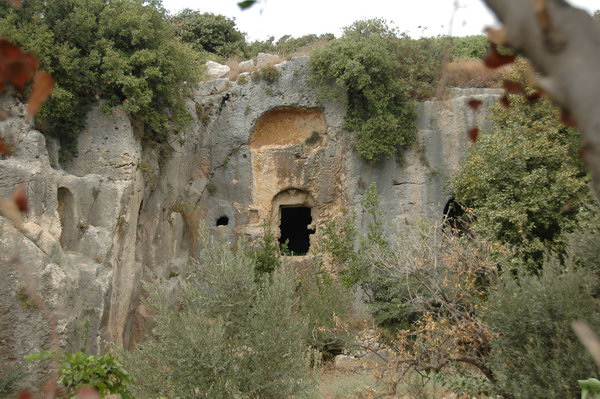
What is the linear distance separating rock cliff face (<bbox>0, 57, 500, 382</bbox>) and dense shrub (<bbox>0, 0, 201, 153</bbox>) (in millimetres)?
522

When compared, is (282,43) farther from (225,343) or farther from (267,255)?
(225,343)

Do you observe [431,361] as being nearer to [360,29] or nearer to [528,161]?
[528,161]

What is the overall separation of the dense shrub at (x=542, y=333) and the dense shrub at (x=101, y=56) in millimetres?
9733

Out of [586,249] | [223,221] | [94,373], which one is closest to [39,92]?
[94,373]

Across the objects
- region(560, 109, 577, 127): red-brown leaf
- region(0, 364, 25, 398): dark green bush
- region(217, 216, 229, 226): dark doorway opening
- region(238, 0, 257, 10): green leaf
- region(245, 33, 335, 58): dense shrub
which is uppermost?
region(245, 33, 335, 58): dense shrub

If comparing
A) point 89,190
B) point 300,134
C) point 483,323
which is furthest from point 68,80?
point 483,323

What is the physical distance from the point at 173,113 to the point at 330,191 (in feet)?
17.5

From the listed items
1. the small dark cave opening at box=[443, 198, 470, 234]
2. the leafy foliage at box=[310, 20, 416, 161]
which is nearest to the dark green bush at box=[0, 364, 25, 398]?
the small dark cave opening at box=[443, 198, 470, 234]

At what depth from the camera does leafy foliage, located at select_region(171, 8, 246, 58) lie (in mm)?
27797

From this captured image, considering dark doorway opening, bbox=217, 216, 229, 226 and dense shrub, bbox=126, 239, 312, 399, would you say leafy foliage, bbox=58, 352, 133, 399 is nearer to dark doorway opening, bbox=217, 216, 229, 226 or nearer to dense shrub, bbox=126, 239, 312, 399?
dense shrub, bbox=126, 239, 312, 399

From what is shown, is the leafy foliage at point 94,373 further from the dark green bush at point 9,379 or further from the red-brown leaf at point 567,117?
the dark green bush at point 9,379

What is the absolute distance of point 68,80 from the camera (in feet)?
45.0

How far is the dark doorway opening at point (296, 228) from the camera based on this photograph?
23.8 metres

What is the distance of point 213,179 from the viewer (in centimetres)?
1917
